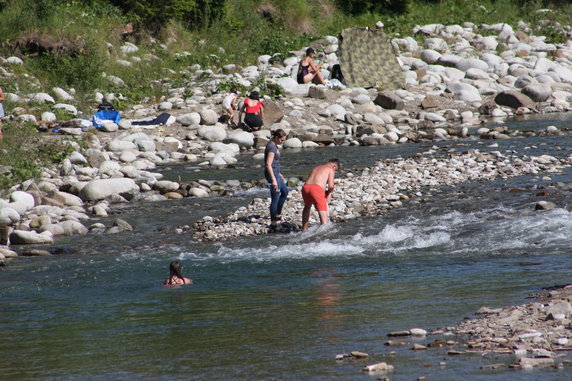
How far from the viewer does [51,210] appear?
1570cm

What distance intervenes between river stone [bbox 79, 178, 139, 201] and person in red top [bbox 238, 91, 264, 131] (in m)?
6.95

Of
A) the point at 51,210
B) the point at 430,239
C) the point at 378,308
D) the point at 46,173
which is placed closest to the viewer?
the point at 378,308

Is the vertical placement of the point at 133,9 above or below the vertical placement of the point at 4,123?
above

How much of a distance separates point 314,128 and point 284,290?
614 inches

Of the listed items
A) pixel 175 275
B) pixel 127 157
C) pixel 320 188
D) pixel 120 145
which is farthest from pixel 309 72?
pixel 175 275

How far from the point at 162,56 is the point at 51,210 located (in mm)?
16589

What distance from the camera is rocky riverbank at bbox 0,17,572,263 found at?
15.6 m

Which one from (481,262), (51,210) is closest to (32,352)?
(481,262)

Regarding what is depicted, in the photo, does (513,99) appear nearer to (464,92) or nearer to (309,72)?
(464,92)

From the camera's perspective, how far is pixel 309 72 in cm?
2847

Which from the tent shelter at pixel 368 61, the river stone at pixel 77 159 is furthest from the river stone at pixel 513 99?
the river stone at pixel 77 159

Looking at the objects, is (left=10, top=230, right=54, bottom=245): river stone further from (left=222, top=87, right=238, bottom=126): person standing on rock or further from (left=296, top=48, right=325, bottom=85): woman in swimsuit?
(left=296, top=48, right=325, bottom=85): woman in swimsuit

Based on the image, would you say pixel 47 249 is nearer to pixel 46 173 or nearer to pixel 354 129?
pixel 46 173

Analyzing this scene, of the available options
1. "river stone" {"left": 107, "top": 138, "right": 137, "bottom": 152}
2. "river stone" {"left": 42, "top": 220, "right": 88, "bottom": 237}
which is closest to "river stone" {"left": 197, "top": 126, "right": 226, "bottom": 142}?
"river stone" {"left": 107, "top": 138, "right": 137, "bottom": 152}
